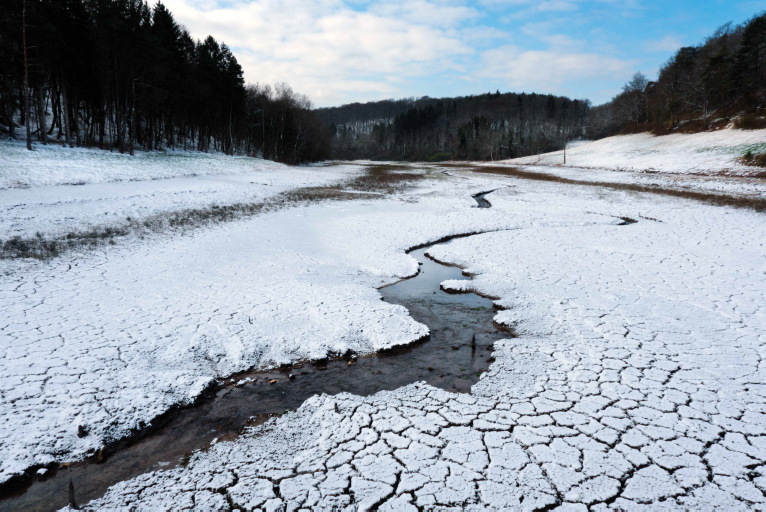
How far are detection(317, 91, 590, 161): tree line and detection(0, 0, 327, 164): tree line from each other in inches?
2460

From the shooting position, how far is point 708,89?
53.7 metres

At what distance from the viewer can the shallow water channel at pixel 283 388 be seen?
3461mm

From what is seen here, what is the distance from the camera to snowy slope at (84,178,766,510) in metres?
3.17

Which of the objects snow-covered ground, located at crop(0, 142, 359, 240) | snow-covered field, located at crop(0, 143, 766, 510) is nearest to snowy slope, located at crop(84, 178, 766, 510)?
snow-covered field, located at crop(0, 143, 766, 510)

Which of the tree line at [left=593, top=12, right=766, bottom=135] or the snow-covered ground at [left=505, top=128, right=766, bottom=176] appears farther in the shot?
the tree line at [left=593, top=12, right=766, bottom=135]

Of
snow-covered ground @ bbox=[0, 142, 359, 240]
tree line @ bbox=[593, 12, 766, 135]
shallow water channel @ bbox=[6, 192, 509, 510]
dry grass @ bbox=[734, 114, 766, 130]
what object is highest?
tree line @ bbox=[593, 12, 766, 135]

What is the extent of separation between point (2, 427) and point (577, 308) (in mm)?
8628

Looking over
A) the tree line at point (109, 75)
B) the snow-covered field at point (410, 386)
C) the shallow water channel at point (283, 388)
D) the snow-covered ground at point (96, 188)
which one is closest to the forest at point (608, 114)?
the snow-covered field at point (410, 386)

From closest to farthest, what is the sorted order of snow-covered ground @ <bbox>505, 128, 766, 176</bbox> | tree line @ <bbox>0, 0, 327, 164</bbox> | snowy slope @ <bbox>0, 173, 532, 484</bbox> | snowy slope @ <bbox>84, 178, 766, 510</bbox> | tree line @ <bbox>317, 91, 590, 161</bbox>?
Result: snowy slope @ <bbox>84, 178, 766, 510</bbox> < snowy slope @ <bbox>0, 173, 532, 484</bbox> < tree line @ <bbox>0, 0, 327, 164</bbox> < snow-covered ground @ <bbox>505, 128, 766, 176</bbox> < tree line @ <bbox>317, 91, 590, 161</bbox>

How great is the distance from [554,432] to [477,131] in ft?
395

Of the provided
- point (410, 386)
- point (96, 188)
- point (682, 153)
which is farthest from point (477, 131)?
point (410, 386)

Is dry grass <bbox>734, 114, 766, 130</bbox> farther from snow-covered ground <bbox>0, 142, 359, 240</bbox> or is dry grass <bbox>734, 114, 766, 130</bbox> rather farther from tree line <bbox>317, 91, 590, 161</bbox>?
snow-covered ground <bbox>0, 142, 359, 240</bbox>

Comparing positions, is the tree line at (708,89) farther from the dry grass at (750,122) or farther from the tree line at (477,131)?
the tree line at (477,131)

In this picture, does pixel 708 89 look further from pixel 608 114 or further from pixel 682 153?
pixel 608 114
